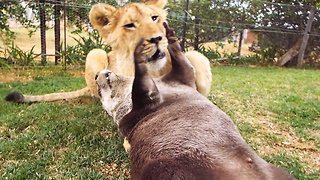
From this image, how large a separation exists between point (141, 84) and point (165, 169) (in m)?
0.53

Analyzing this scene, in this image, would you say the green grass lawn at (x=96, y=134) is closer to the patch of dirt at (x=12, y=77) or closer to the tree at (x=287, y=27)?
the patch of dirt at (x=12, y=77)

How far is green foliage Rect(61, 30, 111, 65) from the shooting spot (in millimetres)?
7223

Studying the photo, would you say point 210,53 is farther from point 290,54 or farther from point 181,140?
point 181,140

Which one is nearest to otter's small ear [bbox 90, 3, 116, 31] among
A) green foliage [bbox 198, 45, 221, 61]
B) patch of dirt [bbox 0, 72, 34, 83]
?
patch of dirt [bbox 0, 72, 34, 83]

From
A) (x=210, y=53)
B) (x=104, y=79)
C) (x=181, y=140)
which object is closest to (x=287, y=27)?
(x=210, y=53)

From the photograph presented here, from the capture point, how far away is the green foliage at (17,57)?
6434 mm

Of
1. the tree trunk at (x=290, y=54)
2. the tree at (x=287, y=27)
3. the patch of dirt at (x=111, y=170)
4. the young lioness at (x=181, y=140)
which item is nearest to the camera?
the young lioness at (x=181, y=140)

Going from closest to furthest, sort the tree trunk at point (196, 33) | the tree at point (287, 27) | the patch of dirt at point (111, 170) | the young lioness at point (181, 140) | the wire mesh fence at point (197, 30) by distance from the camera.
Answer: the young lioness at point (181, 140), the patch of dirt at point (111, 170), the wire mesh fence at point (197, 30), the tree trunk at point (196, 33), the tree at point (287, 27)

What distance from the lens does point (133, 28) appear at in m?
2.72

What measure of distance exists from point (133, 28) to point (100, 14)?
1.68 feet

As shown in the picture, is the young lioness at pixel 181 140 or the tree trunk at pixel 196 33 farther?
the tree trunk at pixel 196 33

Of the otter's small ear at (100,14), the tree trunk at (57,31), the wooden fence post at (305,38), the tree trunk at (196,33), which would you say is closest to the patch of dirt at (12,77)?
the tree trunk at (57,31)

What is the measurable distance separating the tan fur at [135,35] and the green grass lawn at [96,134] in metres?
0.73

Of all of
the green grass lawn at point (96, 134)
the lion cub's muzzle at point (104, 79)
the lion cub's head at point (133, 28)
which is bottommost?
Result: the green grass lawn at point (96, 134)
